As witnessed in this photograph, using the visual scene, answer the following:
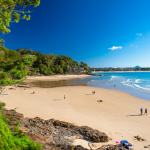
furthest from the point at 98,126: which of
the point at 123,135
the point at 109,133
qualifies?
the point at 123,135

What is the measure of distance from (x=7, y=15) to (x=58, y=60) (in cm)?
9395

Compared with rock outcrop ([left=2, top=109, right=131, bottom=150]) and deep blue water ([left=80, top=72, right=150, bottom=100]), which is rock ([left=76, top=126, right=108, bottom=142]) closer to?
rock outcrop ([left=2, top=109, right=131, bottom=150])

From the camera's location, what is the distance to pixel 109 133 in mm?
7520

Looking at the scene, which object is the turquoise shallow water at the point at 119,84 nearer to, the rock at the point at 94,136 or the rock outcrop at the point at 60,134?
the rock at the point at 94,136

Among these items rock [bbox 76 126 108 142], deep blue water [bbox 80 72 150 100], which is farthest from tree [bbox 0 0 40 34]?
deep blue water [bbox 80 72 150 100]

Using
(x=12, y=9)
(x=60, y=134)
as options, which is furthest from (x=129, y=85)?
(x=12, y=9)

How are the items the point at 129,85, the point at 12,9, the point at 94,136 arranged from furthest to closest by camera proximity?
the point at 129,85 < the point at 94,136 < the point at 12,9

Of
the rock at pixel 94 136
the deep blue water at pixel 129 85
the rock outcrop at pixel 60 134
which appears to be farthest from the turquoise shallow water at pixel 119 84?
the rock outcrop at pixel 60 134

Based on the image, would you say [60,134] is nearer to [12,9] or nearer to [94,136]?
[94,136]

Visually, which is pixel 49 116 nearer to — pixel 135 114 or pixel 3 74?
pixel 3 74

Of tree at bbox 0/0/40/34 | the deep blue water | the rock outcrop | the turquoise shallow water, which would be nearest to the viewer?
tree at bbox 0/0/40/34

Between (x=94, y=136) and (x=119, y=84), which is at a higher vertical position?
(x=94, y=136)

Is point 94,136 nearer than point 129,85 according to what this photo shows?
Yes

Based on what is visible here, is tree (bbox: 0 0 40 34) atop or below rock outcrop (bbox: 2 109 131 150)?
atop
